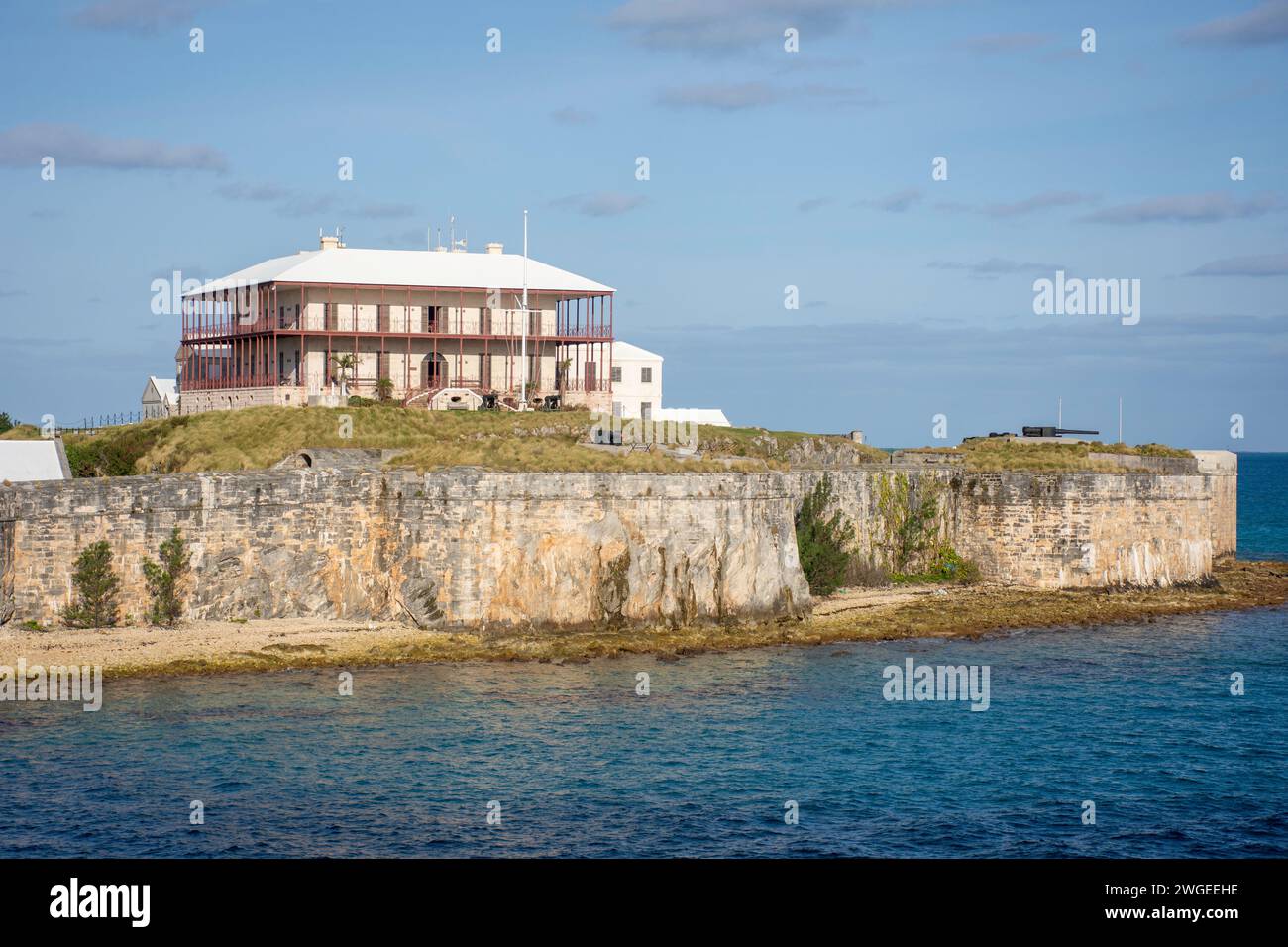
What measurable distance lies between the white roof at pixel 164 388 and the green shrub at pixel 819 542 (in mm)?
33372

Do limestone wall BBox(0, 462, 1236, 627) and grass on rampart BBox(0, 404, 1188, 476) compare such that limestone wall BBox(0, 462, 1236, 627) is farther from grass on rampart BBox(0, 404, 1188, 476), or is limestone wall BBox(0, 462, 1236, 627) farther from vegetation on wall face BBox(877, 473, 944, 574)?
vegetation on wall face BBox(877, 473, 944, 574)

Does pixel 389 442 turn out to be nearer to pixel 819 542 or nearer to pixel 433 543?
pixel 433 543

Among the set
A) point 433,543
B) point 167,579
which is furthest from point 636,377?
point 167,579

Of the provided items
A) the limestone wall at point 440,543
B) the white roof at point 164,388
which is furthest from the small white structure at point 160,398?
the limestone wall at point 440,543

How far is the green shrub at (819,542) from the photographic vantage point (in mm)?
47688

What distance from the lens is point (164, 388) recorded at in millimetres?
68438

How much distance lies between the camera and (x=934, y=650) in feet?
133

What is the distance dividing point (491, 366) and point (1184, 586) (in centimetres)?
2881

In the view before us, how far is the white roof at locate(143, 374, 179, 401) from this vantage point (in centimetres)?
6671

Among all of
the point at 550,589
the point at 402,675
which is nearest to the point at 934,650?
the point at 550,589

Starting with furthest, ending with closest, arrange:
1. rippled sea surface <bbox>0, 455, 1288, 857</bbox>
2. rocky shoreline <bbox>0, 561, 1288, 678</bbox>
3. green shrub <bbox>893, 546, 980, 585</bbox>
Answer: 1. green shrub <bbox>893, 546, 980, 585</bbox>
2. rocky shoreline <bbox>0, 561, 1288, 678</bbox>
3. rippled sea surface <bbox>0, 455, 1288, 857</bbox>

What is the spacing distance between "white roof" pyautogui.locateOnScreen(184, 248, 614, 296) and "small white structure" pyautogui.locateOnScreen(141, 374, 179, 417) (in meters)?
5.71

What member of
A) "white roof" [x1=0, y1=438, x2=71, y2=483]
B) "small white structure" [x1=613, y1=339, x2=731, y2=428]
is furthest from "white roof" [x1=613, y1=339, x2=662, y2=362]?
"white roof" [x1=0, y1=438, x2=71, y2=483]

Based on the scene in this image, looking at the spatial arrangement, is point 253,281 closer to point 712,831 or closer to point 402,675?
point 402,675
